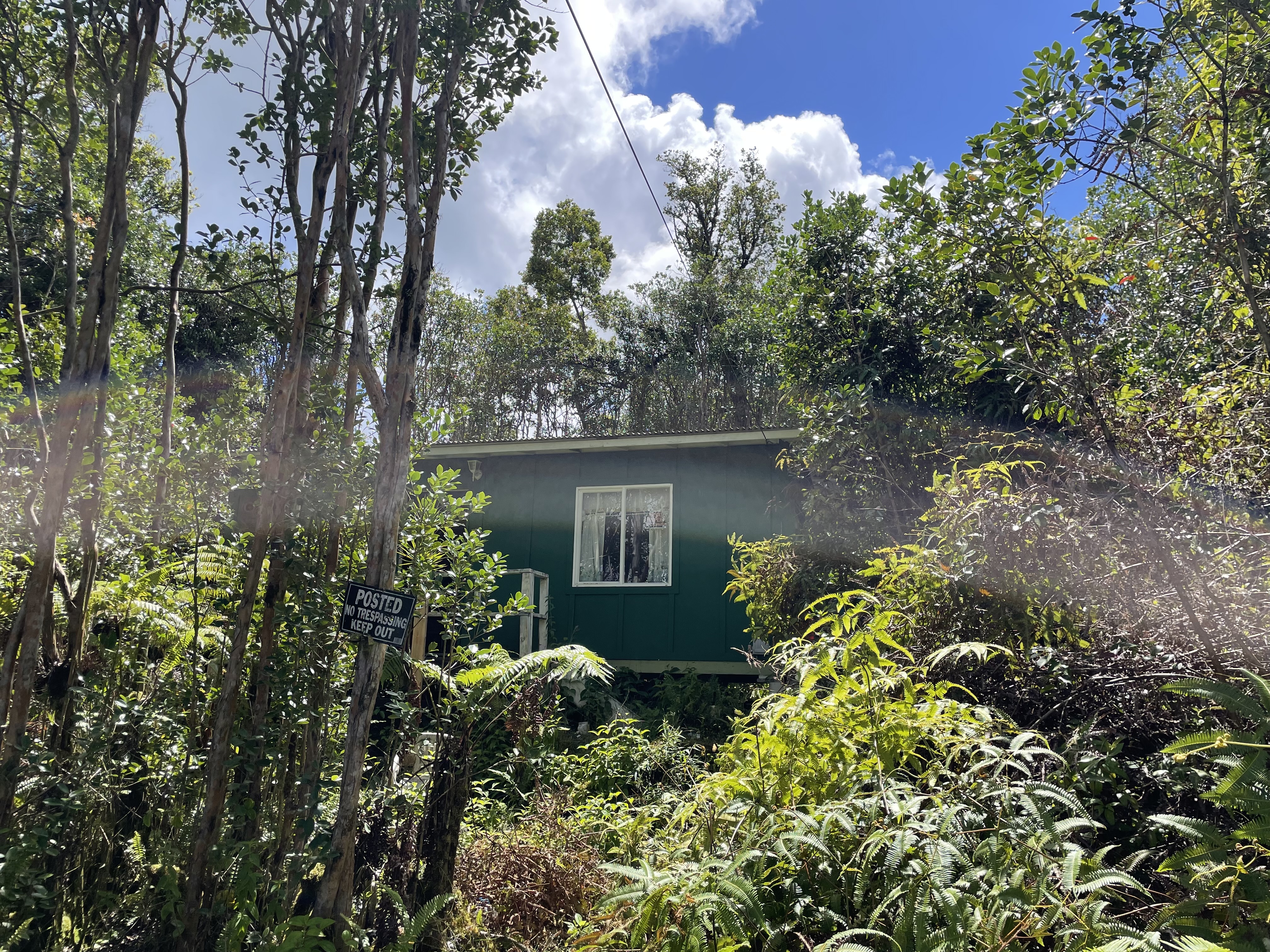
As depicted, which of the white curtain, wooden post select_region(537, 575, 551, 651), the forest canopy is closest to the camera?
the forest canopy

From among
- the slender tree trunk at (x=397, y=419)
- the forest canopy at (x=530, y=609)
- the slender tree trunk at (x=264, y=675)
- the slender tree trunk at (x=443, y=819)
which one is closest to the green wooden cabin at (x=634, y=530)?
the forest canopy at (x=530, y=609)

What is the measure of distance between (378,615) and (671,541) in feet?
28.1

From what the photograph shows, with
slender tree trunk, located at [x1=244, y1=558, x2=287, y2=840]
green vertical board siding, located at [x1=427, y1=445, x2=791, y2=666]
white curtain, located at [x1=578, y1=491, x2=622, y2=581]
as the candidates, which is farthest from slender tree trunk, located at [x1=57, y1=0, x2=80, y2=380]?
white curtain, located at [x1=578, y1=491, x2=622, y2=581]

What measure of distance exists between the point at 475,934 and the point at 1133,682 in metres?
2.92

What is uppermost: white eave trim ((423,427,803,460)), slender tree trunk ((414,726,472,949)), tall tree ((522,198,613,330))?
tall tree ((522,198,613,330))

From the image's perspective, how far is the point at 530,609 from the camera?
15.4 feet

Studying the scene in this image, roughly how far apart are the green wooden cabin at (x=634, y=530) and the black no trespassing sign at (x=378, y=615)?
7600mm

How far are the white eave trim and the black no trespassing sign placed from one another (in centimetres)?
824

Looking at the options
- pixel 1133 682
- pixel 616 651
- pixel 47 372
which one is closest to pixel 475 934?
pixel 1133 682

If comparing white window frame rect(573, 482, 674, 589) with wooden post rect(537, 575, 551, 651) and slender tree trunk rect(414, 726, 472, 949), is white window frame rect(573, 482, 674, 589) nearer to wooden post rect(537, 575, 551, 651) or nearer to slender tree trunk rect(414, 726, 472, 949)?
wooden post rect(537, 575, 551, 651)

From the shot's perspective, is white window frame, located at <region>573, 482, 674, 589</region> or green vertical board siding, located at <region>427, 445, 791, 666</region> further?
white window frame, located at <region>573, 482, 674, 589</region>

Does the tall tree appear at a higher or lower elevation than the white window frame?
higher

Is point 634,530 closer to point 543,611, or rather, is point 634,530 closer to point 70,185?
point 543,611

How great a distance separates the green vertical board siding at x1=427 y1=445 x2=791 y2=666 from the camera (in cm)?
1135
